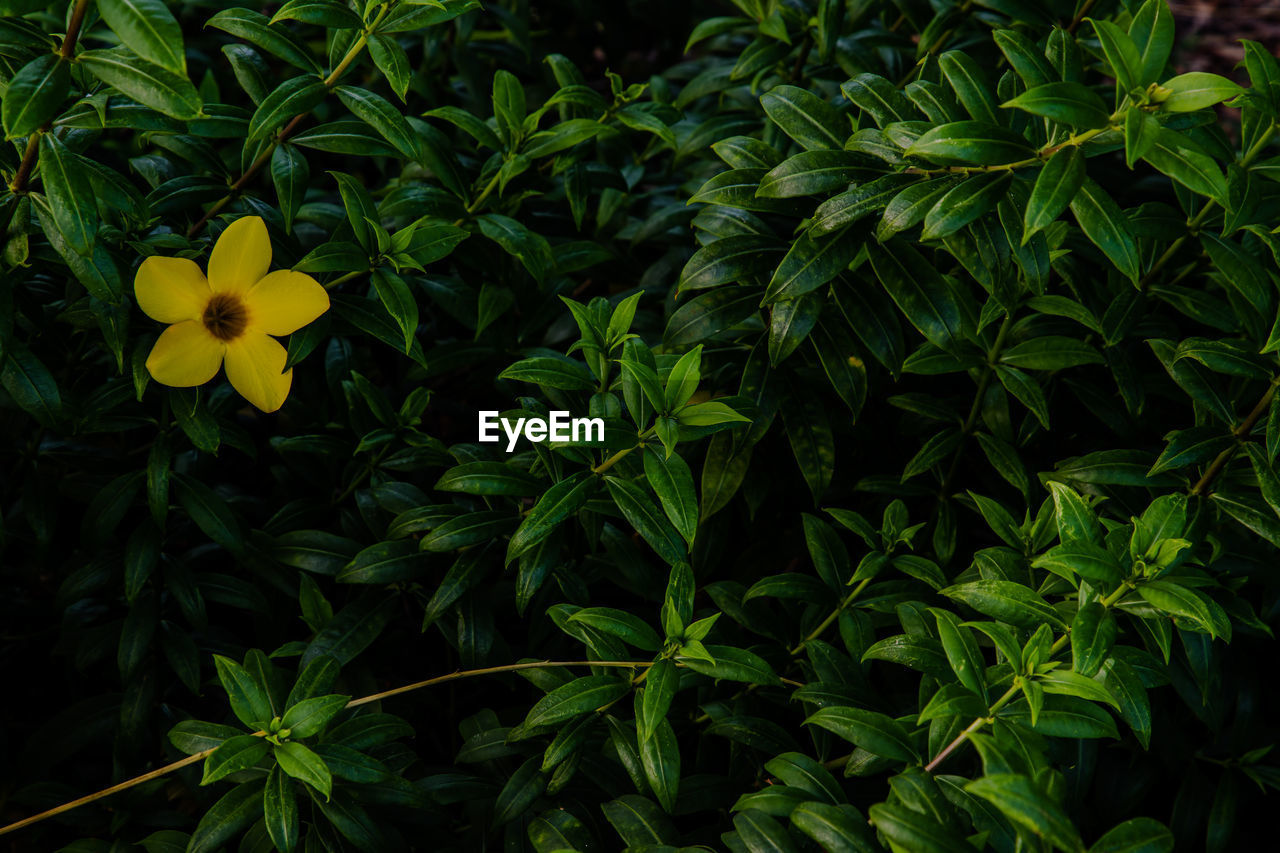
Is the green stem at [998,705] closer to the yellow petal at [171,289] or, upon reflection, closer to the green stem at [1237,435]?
the green stem at [1237,435]

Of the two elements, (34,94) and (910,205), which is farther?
(910,205)

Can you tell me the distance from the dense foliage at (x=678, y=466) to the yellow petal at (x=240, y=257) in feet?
0.27

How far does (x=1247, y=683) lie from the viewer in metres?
1.78

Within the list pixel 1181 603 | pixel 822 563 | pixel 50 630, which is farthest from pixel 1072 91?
pixel 50 630

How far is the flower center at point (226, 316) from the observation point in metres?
1.40

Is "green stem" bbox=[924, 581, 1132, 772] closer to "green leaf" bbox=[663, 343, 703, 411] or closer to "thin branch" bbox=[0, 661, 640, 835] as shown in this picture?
"thin branch" bbox=[0, 661, 640, 835]

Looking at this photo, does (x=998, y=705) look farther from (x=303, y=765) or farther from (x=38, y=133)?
(x=38, y=133)

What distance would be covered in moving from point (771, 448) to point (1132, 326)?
682 mm

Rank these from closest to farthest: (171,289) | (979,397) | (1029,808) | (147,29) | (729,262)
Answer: (1029,808) < (147,29) < (171,289) < (729,262) < (979,397)

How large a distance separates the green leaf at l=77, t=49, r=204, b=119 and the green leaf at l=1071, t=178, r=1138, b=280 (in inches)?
43.9

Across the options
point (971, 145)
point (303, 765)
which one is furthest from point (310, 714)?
point (971, 145)

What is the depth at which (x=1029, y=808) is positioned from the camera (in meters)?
0.93

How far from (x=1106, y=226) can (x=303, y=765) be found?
1.26m

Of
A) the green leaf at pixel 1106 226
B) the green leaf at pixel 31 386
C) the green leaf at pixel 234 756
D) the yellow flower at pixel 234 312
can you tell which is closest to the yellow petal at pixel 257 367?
the yellow flower at pixel 234 312
